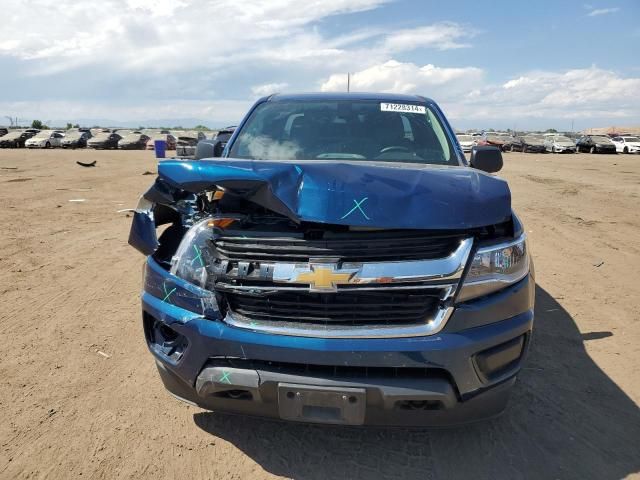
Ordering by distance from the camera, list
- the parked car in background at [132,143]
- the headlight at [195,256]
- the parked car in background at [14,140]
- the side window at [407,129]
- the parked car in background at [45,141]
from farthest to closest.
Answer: the parked car in background at [14,140]
the parked car in background at [45,141]
the parked car in background at [132,143]
the side window at [407,129]
the headlight at [195,256]

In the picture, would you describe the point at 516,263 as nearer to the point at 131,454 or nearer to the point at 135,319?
the point at 131,454

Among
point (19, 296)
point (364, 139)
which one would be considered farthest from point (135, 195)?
point (364, 139)

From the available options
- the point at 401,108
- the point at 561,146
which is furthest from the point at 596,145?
the point at 401,108

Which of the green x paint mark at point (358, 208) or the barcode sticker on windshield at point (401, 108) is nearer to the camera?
the green x paint mark at point (358, 208)

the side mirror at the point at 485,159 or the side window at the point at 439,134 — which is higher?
the side window at the point at 439,134

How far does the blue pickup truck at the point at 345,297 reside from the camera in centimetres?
213

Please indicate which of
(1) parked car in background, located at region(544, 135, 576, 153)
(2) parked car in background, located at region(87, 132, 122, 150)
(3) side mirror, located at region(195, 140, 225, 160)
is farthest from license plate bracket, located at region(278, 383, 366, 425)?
(1) parked car in background, located at region(544, 135, 576, 153)

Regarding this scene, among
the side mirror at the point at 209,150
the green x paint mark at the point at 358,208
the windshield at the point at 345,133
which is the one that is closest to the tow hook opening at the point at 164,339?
the green x paint mark at the point at 358,208

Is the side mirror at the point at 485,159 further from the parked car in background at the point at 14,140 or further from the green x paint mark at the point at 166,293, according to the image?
the parked car in background at the point at 14,140

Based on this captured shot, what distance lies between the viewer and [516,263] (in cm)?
236

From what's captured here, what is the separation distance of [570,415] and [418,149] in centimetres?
198

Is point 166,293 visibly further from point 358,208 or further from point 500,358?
point 500,358

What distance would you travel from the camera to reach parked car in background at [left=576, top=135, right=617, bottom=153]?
42.7 metres

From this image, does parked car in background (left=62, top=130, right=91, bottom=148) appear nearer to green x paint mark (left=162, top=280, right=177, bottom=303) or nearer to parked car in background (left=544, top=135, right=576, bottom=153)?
parked car in background (left=544, top=135, right=576, bottom=153)
